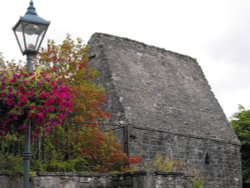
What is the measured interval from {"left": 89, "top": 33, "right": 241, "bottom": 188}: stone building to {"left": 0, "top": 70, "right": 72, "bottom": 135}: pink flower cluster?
356 inches

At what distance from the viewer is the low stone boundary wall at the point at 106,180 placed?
10.2 meters

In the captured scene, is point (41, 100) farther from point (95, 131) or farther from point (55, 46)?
point (55, 46)

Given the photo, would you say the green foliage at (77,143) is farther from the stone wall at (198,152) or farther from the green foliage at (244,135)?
the green foliage at (244,135)

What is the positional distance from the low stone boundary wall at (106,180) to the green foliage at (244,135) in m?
16.8

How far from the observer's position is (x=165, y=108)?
20.8 meters

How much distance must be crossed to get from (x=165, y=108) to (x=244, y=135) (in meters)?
9.29

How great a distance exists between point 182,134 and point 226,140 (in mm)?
3261

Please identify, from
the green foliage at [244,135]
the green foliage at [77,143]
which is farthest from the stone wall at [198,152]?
the green foliage at [244,135]

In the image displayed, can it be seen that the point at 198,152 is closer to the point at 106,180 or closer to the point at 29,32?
the point at 106,180

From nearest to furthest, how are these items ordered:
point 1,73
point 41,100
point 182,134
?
1. point 41,100
2. point 1,73
3. point 182,134

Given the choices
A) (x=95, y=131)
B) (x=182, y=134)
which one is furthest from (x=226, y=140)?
(x=95, y=131)

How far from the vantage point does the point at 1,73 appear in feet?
30.2

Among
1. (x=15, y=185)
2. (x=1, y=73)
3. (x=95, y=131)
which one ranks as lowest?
(x=15, y=185)

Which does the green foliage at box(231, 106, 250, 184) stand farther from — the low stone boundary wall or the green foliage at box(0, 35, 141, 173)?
the low stone boundary wall
